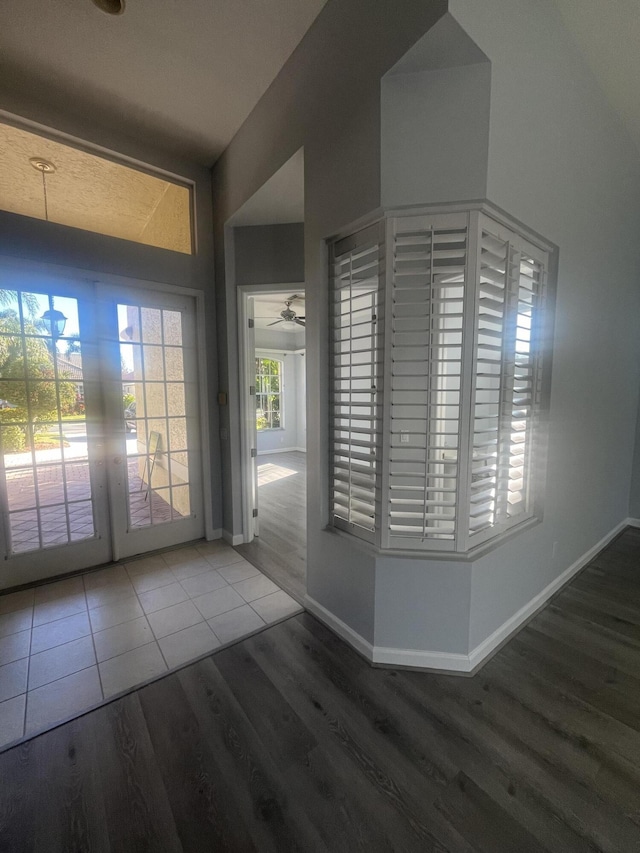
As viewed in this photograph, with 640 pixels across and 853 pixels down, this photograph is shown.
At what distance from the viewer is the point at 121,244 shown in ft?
9.05

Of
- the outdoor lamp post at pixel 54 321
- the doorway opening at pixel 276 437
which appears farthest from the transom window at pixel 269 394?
the outdoor lamp post at pixel 54 321

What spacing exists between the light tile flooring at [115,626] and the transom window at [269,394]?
5.19 meters

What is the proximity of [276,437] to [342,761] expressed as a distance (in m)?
7.00

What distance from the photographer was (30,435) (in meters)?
2.57

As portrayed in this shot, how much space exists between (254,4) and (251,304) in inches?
71.8

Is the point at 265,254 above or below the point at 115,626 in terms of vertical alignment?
above

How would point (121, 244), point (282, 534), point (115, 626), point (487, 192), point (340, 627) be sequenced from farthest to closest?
point (282, 534) → point (121, 244) → point (115, 626) → point (340, 627) → point (487, 192)

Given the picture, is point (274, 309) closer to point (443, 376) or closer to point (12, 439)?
point (12, 439)

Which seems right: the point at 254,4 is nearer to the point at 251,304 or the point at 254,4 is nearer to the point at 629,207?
the point at 251,304

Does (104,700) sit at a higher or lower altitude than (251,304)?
lower

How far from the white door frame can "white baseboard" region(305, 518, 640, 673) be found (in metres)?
1.23

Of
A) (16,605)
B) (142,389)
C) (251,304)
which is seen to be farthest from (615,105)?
(16,605)

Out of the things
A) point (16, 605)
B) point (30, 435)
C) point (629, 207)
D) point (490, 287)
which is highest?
point (629, 207)

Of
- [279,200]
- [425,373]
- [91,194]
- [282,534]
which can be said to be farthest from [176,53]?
[282,534]
